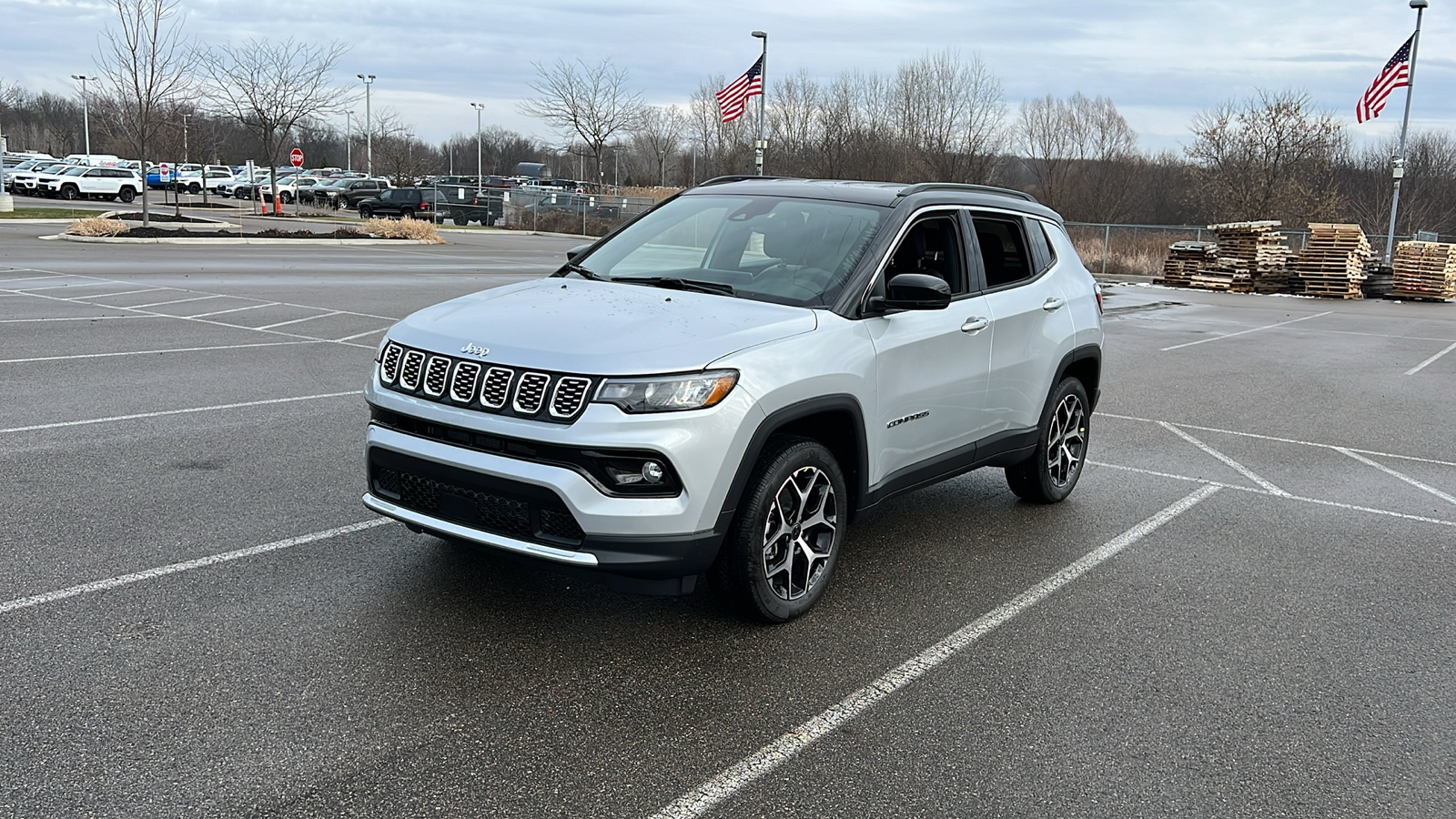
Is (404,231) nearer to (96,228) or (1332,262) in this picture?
(96,228)

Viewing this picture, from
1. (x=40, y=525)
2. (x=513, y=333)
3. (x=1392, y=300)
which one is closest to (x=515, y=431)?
(x=513, y=333)

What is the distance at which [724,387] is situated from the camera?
421 centimetres

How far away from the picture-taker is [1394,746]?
157 inches

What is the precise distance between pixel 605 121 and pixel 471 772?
164 ft

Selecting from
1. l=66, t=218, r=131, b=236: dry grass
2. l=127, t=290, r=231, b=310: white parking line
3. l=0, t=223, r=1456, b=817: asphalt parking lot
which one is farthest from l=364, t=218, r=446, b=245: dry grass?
l=0, t=223, r=1456, b=817: asphalt parking lot

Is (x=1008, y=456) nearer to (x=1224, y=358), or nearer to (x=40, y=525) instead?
(x=40, y=525)

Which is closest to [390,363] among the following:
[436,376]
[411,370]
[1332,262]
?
[411,370]

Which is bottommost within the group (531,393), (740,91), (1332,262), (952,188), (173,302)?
(173,302)

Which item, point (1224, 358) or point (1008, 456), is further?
point (1224, 358)

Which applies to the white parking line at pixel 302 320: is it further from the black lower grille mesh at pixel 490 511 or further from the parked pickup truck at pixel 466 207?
the parked pickup truck at pixel 466 207

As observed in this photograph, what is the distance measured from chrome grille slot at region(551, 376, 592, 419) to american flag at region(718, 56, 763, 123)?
2792 cm

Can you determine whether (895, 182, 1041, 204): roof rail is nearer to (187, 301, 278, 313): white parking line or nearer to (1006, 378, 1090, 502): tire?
(1006, 378, 1090, 502): tire

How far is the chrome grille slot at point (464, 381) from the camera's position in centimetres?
426

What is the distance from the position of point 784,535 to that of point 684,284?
1272 millimetres
